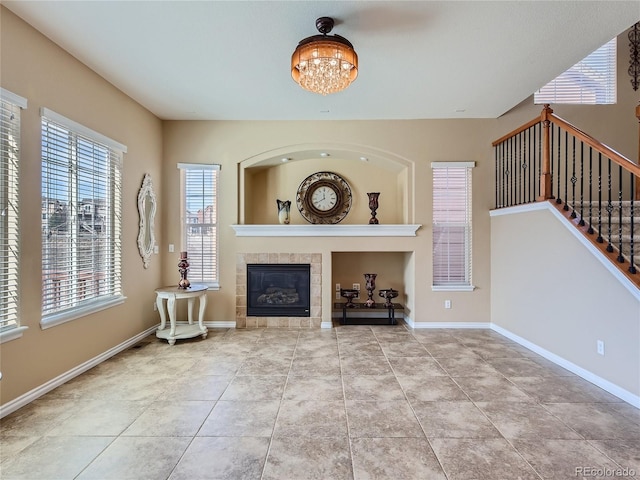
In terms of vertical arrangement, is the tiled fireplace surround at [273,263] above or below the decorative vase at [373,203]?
below

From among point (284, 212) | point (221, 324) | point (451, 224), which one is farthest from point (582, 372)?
point (221, 324)

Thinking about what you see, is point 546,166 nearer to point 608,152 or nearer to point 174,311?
point 608,152

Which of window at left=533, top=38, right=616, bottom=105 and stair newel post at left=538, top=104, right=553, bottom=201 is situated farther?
window at left=533, top=38, right=616, bottom=105

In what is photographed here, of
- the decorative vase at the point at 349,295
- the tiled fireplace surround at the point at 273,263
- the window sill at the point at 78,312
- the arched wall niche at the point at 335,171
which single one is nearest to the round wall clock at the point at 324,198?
the arched wall niche at the point at 335,171

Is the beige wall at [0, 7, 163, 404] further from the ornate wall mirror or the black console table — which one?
the black console table

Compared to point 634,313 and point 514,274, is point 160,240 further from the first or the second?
point 634,313

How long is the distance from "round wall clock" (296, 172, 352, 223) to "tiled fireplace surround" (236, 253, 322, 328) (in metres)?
0.75

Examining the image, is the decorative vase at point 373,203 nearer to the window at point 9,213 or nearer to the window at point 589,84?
the window at point 589,84

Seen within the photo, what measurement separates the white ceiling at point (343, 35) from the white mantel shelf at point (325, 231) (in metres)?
1.65

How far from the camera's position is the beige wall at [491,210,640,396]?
8.73ft

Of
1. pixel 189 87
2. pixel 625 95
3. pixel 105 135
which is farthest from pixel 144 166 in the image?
pixel 625 95

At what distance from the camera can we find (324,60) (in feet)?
8.25

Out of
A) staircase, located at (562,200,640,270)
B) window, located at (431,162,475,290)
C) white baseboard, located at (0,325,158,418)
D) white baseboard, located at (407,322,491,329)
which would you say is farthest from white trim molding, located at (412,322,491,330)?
white baseboard, located at (0,325,158,418)

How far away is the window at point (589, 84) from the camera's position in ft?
16.2
